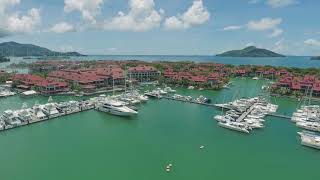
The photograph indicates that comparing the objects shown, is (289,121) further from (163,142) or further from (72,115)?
(72,115)

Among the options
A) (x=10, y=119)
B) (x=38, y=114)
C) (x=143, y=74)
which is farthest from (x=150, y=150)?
(x=143, y=74)

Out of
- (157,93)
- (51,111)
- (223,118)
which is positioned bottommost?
(51,111)

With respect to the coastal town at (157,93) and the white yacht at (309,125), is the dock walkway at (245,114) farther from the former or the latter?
the white yacht at (309,125)

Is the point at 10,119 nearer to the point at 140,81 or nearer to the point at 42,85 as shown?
the point at 42,85

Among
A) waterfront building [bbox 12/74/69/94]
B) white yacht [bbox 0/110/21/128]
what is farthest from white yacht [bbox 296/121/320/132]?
waterfront building [bbox 12/74/69/94]

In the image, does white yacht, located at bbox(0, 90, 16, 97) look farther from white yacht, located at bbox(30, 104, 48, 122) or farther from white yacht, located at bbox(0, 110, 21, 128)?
white yacht, located at bbox(0, 110, 21, 128)

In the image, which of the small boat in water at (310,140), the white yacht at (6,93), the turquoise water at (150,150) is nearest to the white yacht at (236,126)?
the turquoise water at (150,150)

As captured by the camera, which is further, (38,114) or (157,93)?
(157,93)

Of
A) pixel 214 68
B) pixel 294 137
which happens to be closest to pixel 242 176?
pixel 294 137
